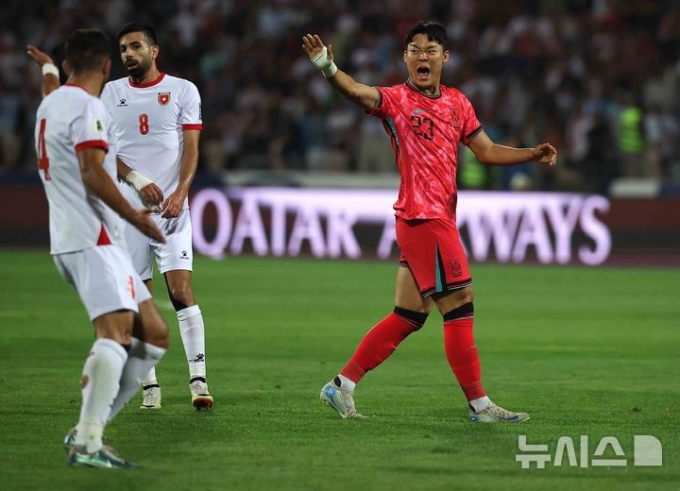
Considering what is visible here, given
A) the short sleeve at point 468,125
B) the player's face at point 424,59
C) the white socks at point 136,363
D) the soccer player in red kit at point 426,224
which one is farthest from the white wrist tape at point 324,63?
the white socks at point 136,363

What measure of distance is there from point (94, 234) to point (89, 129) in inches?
19.7

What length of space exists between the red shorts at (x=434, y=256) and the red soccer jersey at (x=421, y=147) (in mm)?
67

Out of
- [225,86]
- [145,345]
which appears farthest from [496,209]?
[145,345]

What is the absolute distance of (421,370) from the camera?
32.7 feet

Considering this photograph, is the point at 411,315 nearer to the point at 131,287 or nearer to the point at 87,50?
the point at 131,287

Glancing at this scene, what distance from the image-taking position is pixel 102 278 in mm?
6020

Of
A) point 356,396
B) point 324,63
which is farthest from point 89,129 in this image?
point 356,396

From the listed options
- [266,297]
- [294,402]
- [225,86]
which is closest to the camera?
[294,402]

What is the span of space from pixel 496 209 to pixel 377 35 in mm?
6269

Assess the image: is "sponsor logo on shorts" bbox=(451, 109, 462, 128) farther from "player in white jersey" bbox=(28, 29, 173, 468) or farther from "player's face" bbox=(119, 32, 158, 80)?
"player in white jersey" bbox=(28, 29, 173, 468)

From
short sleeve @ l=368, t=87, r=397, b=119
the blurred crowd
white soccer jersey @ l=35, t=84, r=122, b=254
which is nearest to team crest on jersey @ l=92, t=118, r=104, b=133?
white soccer jersey @ l=35, t=84, r=122, b=254

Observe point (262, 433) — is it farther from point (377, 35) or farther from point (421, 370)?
point (377, 35)

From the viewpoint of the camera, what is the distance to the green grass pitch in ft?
19.8

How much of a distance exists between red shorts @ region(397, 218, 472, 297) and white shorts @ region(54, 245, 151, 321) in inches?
81.4
